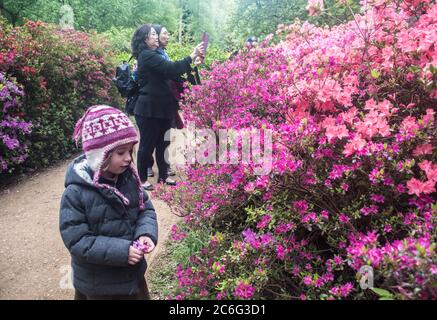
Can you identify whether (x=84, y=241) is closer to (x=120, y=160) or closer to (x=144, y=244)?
(x=144, y=244)

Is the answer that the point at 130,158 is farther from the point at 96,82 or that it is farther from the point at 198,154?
the point at 96,82

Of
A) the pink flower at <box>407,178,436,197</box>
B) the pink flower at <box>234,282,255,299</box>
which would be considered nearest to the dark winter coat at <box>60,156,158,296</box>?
the pink flower at <box>234,282,255,299</box>

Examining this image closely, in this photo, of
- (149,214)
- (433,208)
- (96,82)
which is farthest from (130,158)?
(96,82)

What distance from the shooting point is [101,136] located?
192cm

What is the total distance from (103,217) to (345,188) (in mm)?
1223

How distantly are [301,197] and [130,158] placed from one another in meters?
0.96

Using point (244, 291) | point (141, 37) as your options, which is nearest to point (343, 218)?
point (244, 291)

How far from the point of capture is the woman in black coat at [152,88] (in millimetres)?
3977

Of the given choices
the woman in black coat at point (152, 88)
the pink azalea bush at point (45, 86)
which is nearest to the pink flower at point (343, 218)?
the woman in black coat at point (152, 88)

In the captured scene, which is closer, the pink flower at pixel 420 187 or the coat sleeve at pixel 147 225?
the pink flower at pixel 420 187

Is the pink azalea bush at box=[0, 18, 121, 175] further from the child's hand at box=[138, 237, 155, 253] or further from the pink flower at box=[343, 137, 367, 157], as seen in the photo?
the pink flower at box=[343, 137, 367, 157]

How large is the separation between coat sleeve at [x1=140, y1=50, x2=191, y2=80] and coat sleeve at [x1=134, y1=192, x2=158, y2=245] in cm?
212

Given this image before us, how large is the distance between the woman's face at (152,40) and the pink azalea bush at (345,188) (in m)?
1.79

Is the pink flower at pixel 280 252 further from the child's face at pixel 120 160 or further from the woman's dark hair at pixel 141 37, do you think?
the woman's dark hair at pixel 141 37
